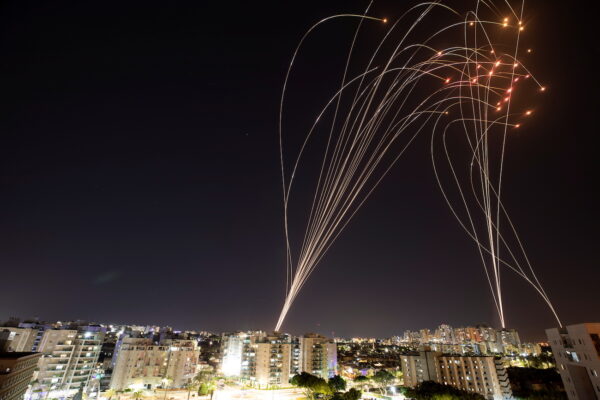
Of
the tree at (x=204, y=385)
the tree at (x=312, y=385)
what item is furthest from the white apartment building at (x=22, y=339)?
the tree at (x=312, y=385)

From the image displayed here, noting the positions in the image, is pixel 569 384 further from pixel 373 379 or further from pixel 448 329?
pixel 448 329

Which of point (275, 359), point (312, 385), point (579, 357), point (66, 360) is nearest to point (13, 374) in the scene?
point (66, 360)

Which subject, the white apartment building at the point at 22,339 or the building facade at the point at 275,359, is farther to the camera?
the building facade at the point at 275,359

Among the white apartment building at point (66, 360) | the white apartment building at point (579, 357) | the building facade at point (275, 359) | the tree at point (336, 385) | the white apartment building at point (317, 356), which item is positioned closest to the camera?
the white apartment building at point (579, 357)

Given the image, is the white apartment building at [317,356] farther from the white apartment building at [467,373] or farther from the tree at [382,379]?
the white apartment building at [467,373]

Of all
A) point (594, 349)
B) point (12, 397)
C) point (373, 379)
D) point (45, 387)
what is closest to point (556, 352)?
point (594, 349)

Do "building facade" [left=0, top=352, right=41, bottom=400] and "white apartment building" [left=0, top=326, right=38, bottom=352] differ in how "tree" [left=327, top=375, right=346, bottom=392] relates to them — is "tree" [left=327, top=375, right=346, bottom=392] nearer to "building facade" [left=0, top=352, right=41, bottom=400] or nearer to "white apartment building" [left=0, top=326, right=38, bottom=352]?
"building facade" [left=0, top=352, right=41, bottom=400]

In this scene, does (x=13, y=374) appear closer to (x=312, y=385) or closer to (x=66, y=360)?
(x=66, y=360)
